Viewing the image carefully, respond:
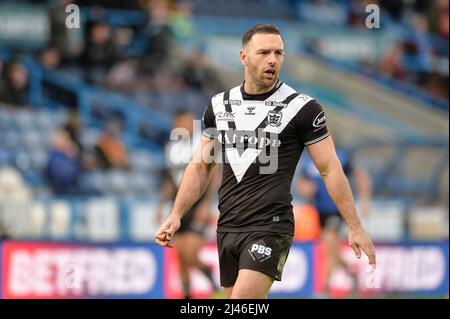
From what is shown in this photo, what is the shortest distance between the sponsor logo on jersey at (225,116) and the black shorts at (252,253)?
2.50ft

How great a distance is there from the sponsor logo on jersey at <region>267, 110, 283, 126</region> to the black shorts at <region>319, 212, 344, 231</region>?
6.71 meters

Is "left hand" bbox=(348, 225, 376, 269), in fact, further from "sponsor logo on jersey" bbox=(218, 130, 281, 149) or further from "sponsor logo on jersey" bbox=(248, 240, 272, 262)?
"sponsor logo on jersey" bbox=(218, 130, 281, 149)

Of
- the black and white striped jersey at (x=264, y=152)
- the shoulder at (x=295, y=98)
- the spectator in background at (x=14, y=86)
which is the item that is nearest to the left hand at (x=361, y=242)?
the black and white striped jersey at (x=264, y=152)

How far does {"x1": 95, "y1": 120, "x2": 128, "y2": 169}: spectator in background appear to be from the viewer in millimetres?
16328

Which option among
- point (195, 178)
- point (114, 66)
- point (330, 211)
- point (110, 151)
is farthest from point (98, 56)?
point (195, 178)

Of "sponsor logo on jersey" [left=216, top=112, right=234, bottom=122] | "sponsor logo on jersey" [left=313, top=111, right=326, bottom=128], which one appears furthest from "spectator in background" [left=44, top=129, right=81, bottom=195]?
"sponsor logo on jersey" [left=313, top=111, right=326, bottom=128]

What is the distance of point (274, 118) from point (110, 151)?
33.4ft

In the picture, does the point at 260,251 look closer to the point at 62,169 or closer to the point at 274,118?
the point at 274,118

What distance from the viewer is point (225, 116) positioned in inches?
267

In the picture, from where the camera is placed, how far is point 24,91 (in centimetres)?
1744

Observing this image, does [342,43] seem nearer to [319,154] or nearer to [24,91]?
[24,91]

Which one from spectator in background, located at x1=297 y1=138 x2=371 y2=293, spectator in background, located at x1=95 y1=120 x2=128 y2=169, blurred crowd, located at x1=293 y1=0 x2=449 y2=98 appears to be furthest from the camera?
blurred crowd, located at x1=293 y1=0 x2=449 y2=98

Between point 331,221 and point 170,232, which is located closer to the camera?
point 170,232

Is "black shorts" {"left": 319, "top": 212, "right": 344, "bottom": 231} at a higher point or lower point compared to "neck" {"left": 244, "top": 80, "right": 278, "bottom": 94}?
lower
